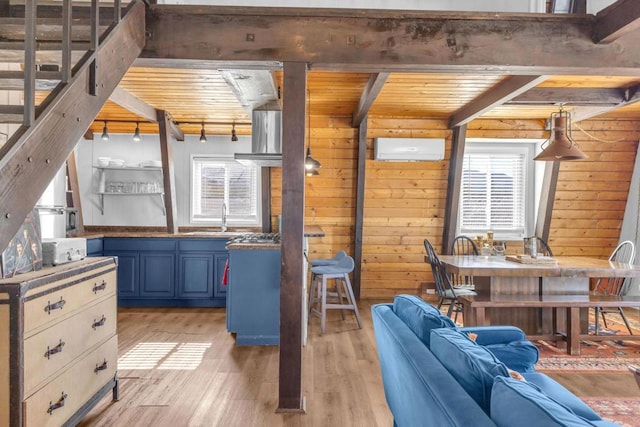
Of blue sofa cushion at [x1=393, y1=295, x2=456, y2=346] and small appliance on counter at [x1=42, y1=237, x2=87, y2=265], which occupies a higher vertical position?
small appliance on counter at [x1=42, y1=237, x2=87, y2=265]

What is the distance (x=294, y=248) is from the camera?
2.57 meters

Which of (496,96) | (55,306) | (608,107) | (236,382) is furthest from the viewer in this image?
(608,107)

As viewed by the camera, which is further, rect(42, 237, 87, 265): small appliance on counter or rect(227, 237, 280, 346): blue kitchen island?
rect(227, 237, 280, 346): blue kitchen island

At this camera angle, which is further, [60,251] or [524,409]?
[60,251]

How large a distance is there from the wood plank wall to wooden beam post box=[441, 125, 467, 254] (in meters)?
0.10

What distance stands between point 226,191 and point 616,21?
5.12m

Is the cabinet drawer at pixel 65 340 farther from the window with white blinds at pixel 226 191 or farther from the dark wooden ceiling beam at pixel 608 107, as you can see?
the dark wooden ceiling beam at pixel 608 107

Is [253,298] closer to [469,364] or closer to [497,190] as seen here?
[469,364]

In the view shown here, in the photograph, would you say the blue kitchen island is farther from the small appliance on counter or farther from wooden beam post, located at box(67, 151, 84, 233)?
wooden beam post, located at box(67, 151, 84, 233)

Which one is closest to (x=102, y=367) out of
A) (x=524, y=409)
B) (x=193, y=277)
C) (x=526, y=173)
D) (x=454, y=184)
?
(x=524, y=409)

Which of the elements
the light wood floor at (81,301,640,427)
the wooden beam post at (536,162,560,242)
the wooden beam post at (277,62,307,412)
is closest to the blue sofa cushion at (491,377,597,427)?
the light wood floor at (81,301,640,427)

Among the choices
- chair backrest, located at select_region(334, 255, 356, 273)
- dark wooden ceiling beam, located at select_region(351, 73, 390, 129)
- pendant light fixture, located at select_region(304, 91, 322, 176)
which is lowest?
chair backrest, located at select_region(334, 255, 356, 273)

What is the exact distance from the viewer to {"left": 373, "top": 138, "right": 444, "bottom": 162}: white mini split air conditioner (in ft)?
16.6

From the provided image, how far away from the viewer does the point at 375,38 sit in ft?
8.59
